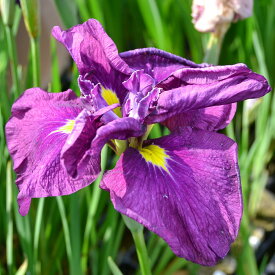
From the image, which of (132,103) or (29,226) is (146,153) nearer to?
(132,103)

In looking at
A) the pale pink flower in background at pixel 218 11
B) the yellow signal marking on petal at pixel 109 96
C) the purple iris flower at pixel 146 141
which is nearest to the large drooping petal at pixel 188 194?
the purple iris flower at pixel 146 141

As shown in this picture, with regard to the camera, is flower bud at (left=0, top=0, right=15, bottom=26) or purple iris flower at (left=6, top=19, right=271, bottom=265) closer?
purple iris flower at (left=6, top=19, right=271, bottom=265)

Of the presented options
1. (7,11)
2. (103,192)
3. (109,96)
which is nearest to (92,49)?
(109,96)

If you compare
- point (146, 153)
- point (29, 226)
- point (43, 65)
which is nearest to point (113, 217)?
point (29, 226)

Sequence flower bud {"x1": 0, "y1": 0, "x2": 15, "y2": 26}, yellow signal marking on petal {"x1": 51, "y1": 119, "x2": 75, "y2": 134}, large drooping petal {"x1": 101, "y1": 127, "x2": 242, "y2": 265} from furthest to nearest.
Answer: flower bud {"x1": 0, "y1": 0, "x2": 15, "y2": 26} < yellow signal marking on petal {"x1": 51, "y1": 119, "x2": 75, "y2": 134} < large drooping petal {"x1": 101, "y1": 127, "x2": 242, "y2": 265}

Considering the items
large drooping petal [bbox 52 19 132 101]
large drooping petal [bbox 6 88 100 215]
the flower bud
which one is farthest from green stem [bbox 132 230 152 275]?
the flower bud

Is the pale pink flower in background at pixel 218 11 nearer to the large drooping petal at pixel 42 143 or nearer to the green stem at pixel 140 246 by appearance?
the large drooping petal at pixel 42 143

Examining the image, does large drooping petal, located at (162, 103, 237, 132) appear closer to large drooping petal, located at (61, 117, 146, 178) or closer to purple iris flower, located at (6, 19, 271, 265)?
purple iris flower, located at (6, 19, 271, 265)
